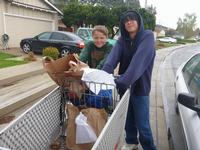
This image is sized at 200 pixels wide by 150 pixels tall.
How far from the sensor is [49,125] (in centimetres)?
303

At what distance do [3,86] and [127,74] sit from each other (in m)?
5.26

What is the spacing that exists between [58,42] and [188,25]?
8477 cm

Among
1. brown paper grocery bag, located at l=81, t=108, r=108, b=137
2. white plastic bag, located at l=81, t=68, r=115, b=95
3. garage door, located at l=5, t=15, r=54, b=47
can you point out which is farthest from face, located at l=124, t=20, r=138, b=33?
garage door, located at l=5, t=15, r=54, b=47

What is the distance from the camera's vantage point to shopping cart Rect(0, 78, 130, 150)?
2.23 meters

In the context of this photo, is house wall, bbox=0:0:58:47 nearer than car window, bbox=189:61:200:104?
No

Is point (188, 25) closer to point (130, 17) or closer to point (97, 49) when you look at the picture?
point (97, 49)

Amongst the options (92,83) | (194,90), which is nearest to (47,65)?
(92,83)

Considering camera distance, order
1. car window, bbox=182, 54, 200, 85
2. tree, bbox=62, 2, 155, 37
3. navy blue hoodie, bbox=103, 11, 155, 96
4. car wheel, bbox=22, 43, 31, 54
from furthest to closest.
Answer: tree, bbox=62, 2, 155, 37
car wheel, bbox=22, 43, 31, 54
car window, bbox=182, 54, 200, 85
navy blue hoodie, bbox=103, 11, 155, 96

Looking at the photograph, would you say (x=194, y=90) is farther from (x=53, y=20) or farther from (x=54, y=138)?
(x=53, y=20)

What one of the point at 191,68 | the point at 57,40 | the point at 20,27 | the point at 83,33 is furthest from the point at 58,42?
the point at 191,68

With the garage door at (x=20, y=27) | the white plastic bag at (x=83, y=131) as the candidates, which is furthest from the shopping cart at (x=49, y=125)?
the garage door at (x=20, y=27)

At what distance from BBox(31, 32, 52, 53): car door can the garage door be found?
3.41 meters

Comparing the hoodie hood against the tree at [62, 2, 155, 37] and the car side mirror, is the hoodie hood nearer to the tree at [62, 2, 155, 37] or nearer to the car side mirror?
the car side mirror

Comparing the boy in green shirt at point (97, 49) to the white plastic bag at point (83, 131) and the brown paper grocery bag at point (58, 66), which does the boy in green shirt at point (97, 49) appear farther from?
the white plastic bag at point (83, 131)
